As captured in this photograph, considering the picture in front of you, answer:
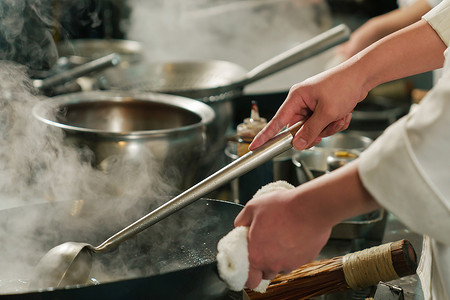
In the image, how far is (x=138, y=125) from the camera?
69.8 inches

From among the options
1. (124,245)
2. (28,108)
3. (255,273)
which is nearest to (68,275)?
(124,245)

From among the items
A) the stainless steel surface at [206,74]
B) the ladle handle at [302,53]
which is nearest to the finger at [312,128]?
the stainless steel surface at [206,74]

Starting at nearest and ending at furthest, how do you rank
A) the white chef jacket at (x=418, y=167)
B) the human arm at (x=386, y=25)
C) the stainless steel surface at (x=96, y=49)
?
the white chef jacket at (x=418, y=167) → the human arm at (x=386, y=25) → the stainless steel surface at (x=96, y=49)

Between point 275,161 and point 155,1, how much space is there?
2.59m

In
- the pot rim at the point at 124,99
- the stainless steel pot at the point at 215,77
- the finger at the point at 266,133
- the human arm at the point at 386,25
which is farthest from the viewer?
the human arm at the point at 386,25

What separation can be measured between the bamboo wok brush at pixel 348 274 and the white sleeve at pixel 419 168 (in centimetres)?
41

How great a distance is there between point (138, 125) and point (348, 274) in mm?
860

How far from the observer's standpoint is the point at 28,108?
170cm

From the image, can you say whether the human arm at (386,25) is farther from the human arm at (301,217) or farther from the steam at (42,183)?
the human arm at (301,217)

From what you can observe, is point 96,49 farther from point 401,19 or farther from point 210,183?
point 210,183

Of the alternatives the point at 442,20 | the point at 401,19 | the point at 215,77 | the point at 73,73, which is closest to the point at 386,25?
the point at 401,19

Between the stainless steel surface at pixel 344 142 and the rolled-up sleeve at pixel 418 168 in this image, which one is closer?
the rolled-up sleeve at pixel 418 168

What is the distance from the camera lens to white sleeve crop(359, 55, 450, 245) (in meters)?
0.80

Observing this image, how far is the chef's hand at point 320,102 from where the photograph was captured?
4.00ft
